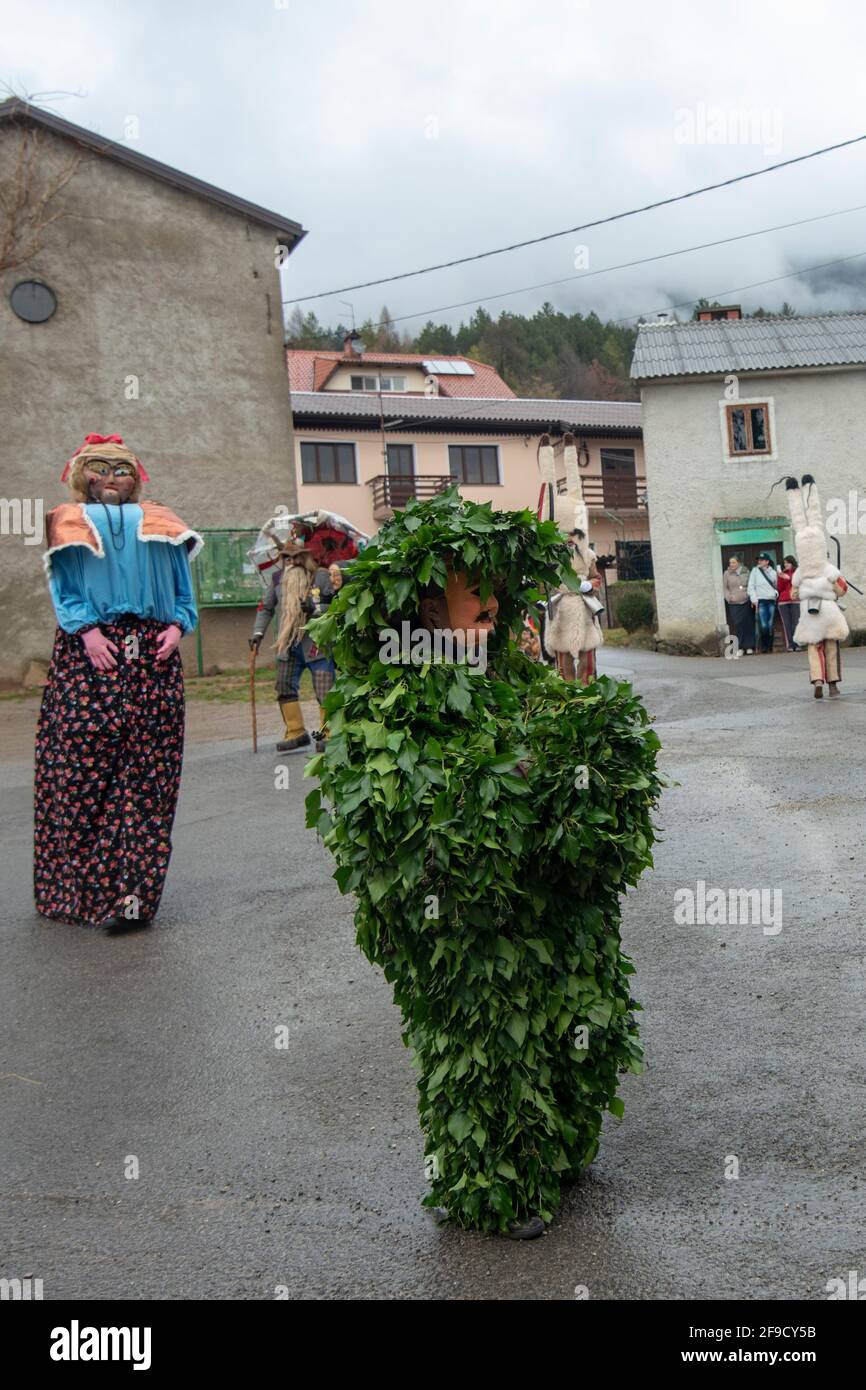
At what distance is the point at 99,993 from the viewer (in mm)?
5289

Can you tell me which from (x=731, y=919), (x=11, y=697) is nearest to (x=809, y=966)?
(x=731, y=919)

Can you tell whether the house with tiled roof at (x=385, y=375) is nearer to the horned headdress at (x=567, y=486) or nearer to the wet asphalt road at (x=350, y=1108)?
the horned headdress at (x=567, y=486)

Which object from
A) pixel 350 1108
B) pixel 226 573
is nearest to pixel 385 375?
pixel 226 573

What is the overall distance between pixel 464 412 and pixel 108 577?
144ft

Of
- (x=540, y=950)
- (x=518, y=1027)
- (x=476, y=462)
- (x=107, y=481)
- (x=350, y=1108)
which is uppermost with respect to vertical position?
(x=476, y=462)

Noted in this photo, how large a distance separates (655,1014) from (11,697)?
56.0ft

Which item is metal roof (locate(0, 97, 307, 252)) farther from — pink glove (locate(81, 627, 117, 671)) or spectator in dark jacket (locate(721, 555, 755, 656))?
pink glove (locate(81, 627, 117, 671))

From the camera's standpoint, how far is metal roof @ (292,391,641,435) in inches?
1832

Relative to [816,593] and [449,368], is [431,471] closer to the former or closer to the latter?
[449,368]

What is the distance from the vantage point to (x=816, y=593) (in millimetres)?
13734

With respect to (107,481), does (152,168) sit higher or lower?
higher

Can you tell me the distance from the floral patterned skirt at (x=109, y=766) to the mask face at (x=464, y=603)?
11.0ft

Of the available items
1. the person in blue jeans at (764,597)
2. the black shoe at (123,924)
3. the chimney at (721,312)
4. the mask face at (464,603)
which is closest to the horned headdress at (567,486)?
the black shoe at (123,924)

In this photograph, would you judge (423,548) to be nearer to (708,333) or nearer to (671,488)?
(671,488)
